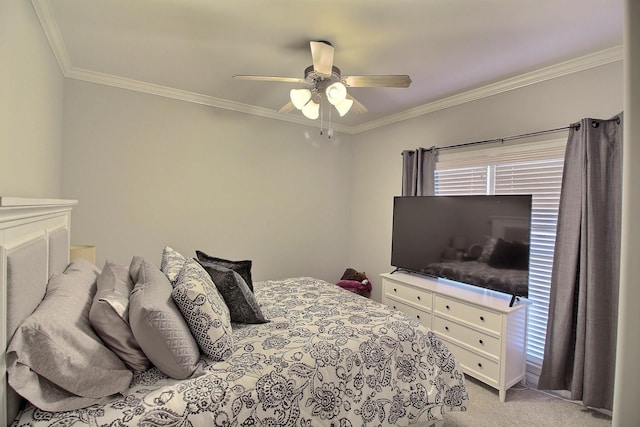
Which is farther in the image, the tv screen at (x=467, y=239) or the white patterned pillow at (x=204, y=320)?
the tv screen at (x=467, y=239)

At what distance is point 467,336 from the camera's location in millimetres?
2574

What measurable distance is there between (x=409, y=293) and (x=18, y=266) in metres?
2.82

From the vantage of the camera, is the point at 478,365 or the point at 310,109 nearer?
the point at 310,109

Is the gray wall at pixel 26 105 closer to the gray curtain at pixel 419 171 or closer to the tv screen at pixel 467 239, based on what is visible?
the tv screen at pixel 467 239

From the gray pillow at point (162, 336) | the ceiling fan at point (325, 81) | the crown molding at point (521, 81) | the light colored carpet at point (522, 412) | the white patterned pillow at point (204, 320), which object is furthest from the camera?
the crown molding at point (521, 81)

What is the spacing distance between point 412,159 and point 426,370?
2.33 m

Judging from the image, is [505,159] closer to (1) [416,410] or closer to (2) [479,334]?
(2) [479,334]

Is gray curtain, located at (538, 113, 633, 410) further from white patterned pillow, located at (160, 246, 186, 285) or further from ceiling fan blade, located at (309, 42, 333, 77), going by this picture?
white patterned pillow, located at (160, 246, 186, 285)

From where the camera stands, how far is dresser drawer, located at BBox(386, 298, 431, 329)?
9.47 feet

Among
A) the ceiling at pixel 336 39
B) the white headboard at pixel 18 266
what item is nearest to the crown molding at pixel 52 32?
the ceiling at pixel 336 39

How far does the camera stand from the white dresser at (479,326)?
2.35 meters

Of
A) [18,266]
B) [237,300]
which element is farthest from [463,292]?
[18,266]

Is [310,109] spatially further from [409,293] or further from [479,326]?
[479,326]

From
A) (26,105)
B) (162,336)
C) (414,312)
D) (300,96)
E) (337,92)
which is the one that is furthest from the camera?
(414,312)
